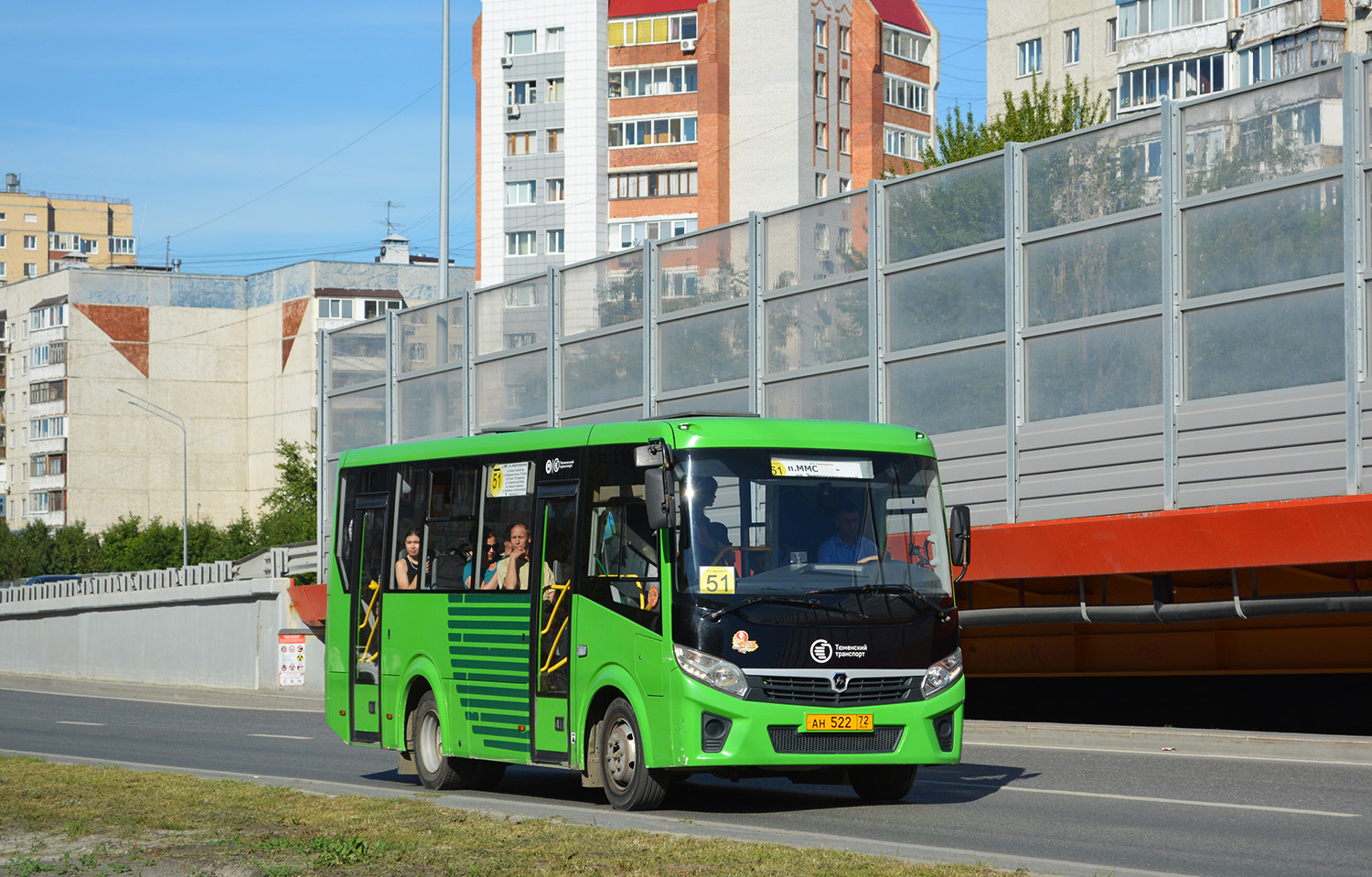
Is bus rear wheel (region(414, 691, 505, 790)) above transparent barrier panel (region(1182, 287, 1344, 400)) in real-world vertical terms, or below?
below

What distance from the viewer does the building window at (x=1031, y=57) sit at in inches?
3091

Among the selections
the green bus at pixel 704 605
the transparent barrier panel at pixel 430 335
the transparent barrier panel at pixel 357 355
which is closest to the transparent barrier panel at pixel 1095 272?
the green bus at pixel 704 605

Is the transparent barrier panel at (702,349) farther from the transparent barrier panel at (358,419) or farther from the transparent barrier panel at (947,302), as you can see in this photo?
the transparent barrier panel at (358,419)

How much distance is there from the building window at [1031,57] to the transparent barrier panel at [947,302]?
59881 millimetres

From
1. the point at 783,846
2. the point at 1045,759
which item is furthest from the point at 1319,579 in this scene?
the point at 783,846

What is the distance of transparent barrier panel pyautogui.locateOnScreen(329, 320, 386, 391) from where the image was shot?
103ft

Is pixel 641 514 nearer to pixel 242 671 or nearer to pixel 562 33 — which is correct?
pixel 242 671

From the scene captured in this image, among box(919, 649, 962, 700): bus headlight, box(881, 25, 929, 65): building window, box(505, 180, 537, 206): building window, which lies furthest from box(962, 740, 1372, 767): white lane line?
box(881, 25, 929, 65): building window

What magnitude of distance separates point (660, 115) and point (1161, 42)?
3693 centimetres

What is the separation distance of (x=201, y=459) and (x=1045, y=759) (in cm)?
11777

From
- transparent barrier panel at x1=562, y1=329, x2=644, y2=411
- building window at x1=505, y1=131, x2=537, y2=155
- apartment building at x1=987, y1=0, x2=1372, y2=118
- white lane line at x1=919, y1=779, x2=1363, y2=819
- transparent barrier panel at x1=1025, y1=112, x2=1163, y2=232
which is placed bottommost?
white lane line at x1=919, y1=779, x2=1363, y2=819

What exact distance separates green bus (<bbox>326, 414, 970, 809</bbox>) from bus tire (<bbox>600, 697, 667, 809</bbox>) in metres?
0.02

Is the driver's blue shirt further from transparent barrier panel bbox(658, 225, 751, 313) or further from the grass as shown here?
Answer: transparent barrier panel bbox(658, 225, 751, 313)

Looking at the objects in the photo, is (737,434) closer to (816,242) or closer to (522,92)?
(816,242)
